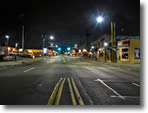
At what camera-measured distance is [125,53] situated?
101 feet

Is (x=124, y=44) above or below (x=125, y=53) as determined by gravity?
above

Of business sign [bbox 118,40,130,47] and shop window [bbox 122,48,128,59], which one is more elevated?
business sign [bbox 118,40,130,47]

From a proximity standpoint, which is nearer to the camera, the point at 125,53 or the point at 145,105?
the point at 145,105

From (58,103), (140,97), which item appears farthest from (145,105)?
(58,103)

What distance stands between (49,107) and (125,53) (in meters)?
30.2

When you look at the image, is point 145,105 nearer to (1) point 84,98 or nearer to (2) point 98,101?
(2) point 98,101

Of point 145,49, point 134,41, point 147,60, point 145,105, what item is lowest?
point 145,105

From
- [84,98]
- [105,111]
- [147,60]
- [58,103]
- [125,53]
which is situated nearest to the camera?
[105,111]

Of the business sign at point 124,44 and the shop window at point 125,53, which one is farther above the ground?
the business sign at point 124,44

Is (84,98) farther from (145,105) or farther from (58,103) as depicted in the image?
(145,105)

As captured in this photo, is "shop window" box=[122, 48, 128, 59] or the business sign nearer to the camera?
the business sign

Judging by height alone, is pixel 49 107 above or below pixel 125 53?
below

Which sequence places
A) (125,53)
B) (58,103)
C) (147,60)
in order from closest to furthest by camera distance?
(58,103) < (147,60) < (125,53)

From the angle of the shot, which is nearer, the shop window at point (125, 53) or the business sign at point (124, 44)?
the business sign at point (124, 44)
